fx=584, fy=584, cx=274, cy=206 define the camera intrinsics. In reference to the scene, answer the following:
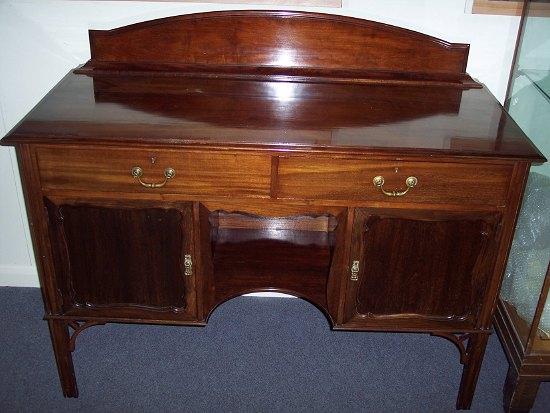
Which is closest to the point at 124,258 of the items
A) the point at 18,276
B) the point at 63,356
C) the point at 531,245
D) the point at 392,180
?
the point at 63,356

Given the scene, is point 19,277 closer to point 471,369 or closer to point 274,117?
point 274,117

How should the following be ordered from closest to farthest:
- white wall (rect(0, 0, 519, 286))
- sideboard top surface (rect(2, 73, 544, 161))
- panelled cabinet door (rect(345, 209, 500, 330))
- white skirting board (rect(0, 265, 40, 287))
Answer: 1. sideboard top surface (rect(2, 73, 544, 161))
2. panelled cabinet door (rect(345, 209, 500, 330))
3. white wall (rect(0, 0, 519, 286))
4. white skirting board (rect(0, 265, 40, 287))

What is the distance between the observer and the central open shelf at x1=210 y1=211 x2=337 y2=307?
6.64 ft

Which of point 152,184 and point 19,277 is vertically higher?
point 152,184

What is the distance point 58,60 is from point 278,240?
1.05 m

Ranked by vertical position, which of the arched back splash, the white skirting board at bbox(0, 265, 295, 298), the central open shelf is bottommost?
the white skirting board at bbox(0, 265, 295, 298)

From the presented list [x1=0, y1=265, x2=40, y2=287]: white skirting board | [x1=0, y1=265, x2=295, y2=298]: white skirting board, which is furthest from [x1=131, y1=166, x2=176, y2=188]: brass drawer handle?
[x1=0, y1=265, x2=40, y2=287]: white skirting board

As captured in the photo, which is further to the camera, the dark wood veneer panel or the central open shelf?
the central open shelf

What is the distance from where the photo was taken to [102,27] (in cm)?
206

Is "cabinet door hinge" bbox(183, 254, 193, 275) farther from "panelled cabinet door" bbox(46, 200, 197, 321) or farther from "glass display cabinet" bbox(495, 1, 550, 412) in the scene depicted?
"glass display cabinet" bbox(495, 1, 550, 412)

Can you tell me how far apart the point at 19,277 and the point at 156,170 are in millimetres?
1326

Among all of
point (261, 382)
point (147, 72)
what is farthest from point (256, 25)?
point (261, 382)

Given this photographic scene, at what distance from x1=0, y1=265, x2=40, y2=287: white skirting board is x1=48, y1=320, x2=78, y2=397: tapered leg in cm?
69

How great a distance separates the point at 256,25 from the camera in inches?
76.2
